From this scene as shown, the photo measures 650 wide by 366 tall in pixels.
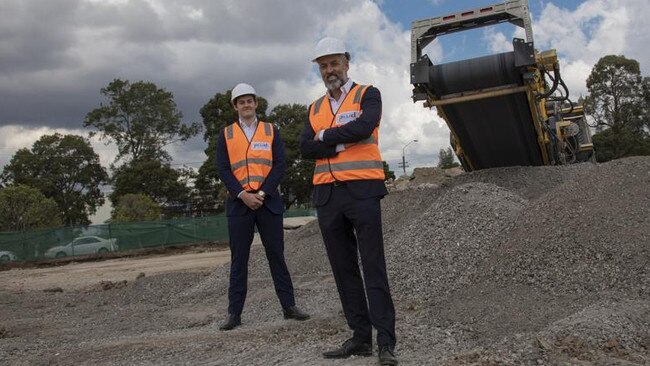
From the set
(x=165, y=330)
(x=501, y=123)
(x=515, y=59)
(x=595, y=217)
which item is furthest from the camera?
(x=501, y=123)

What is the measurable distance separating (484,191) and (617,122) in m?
40.0

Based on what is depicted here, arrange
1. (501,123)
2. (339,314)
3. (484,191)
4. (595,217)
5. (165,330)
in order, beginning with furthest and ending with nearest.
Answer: (501,123) → (484,191) → (595,217) → (165,330) → (339,314)

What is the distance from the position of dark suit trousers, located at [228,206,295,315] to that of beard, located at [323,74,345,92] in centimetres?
180

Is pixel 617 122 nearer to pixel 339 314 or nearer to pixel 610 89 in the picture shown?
pixel 610 89

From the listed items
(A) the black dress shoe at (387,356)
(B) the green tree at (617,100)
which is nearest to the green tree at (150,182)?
(B) the green tree at (617,100)

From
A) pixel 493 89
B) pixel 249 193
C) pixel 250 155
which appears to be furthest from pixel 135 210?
pixel 249 193

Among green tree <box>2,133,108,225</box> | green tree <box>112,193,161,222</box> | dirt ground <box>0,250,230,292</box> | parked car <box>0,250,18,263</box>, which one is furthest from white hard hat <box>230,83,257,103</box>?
green tree <box>2,133,108,225</box>

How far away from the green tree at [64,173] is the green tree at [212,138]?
25.7 feet

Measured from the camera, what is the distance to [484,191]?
8445 mm

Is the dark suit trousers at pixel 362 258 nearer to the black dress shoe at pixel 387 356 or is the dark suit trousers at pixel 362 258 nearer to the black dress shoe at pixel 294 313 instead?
the black dress shoe at pixel 387 356

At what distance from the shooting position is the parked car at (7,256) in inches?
819

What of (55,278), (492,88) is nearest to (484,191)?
(492,88)

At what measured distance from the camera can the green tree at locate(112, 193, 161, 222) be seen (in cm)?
3277

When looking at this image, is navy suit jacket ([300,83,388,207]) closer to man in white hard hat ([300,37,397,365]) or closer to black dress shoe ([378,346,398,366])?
man in white hard hat ([300,37,397,365])
